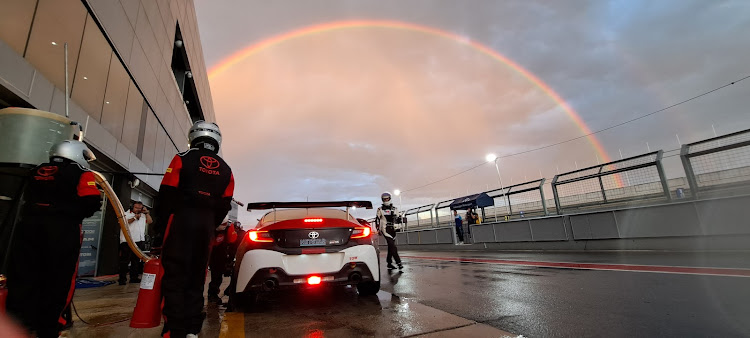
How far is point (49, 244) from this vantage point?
2467 millimetres

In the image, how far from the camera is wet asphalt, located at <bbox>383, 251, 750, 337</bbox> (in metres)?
2.42

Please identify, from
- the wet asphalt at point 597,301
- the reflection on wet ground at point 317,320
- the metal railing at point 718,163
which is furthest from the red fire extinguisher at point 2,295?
the metal railing at point 718,163

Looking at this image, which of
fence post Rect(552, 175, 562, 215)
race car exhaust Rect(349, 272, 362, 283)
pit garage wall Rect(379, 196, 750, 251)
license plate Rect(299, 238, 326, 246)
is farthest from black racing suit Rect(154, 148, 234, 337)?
fence post Rect(552, 175, 562, 215)

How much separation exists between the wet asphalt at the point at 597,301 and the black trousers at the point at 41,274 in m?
3.26

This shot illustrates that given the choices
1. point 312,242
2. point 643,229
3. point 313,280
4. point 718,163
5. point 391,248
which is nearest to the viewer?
point 313,280

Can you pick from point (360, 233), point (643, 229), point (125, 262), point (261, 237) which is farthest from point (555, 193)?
point (125, 262)

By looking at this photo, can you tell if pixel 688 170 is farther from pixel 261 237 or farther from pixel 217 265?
pixel 217 265

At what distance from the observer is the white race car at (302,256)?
332cm

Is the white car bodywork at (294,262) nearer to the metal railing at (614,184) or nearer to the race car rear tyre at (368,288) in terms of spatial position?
the race car rear tyre at (368,288)

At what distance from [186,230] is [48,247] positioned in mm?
1248

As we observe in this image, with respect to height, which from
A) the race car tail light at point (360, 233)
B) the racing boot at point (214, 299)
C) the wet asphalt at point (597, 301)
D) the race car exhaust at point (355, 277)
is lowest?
the wet asphalt at point (597, 301)

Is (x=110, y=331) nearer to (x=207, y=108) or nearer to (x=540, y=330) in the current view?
(x=540, y=330)

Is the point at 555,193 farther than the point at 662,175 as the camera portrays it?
Yes

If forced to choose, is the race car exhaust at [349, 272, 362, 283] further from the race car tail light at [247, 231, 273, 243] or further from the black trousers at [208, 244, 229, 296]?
the black trousers at [208, 244, 229, 296]
